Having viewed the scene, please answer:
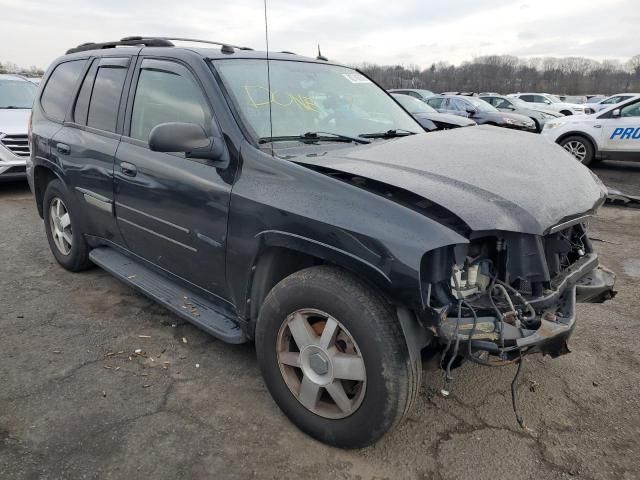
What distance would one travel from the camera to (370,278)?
6.64ft

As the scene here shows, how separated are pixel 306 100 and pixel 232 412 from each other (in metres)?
1.92

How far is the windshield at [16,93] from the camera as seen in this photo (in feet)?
29.0

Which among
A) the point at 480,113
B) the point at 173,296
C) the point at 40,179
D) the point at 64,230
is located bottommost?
the point at 173,296

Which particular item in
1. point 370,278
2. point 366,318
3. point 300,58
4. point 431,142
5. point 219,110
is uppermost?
point 300,58

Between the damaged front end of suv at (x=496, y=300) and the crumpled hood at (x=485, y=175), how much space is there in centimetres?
9

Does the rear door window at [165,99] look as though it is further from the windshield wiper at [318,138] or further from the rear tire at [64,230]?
the rear tire at [64,230]

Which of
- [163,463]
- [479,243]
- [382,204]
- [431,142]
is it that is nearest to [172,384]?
[163,463]

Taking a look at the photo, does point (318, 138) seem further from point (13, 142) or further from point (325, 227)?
point (13, 142)

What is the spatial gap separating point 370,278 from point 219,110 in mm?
1314

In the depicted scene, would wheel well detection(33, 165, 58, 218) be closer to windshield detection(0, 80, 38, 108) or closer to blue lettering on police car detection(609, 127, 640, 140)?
windshield detection(0, 80, 38, 108)

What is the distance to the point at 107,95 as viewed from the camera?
3580 mm

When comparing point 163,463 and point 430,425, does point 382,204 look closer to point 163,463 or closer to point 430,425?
point 430,425

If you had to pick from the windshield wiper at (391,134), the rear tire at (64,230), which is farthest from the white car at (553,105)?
the rear tire at (64,230)

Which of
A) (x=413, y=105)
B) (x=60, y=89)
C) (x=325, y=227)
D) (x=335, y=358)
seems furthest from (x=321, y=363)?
(x=413, y=105)
